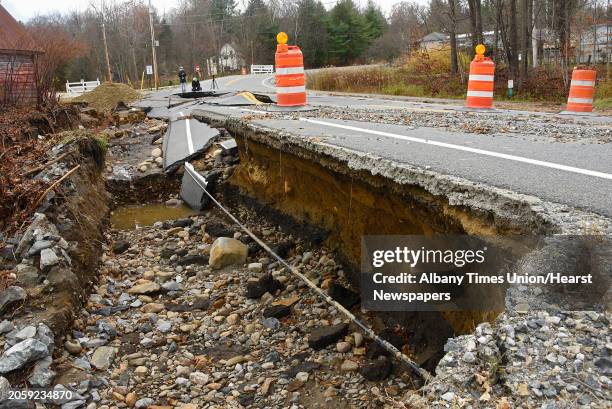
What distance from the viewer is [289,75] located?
380 inches

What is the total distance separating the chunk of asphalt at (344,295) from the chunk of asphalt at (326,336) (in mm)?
426

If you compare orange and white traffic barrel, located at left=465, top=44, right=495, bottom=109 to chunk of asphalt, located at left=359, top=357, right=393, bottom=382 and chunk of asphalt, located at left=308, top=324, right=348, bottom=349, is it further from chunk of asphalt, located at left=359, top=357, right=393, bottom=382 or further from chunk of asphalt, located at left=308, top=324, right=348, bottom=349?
chunk of asphalt, located at left=359, top=357, right=393, bottom=382

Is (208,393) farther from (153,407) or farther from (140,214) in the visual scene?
(140,214)

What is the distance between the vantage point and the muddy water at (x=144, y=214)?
29.0 ft

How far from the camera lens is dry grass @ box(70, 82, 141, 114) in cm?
2155

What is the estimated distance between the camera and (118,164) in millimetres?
11297

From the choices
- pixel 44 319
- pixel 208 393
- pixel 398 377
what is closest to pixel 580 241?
pixel 398 377

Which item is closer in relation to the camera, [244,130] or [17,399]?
[17,399]

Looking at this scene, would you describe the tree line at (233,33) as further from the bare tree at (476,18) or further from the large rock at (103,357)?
the large rock at (103,357)

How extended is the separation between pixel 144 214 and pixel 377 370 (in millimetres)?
6607

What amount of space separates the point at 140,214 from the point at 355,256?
213 inches

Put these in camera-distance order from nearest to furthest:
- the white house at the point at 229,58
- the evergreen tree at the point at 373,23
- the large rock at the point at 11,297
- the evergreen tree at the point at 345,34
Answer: the large rock at the point at 11,297
the evergreen tree at the point at 345,34
the evergreen tree at the point at 373,23
the white house at the point at 229,58

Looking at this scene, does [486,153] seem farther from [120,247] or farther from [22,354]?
[120,247]

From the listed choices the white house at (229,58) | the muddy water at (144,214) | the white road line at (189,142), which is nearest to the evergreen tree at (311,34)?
the white house at (229,58)
